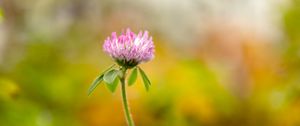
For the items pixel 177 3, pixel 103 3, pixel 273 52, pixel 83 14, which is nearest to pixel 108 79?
pixel 273 52

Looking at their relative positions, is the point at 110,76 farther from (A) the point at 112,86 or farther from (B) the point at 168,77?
(B) the point at 168,77

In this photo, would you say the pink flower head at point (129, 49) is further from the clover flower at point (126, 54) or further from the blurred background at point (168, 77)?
the blurred background at point (168, 77)

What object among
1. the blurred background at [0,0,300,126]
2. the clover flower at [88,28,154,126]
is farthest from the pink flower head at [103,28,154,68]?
the blurred background at [0,0,300,126]

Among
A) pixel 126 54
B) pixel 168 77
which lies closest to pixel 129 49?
pixel 126 54

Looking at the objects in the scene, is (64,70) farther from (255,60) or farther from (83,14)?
(83,14)

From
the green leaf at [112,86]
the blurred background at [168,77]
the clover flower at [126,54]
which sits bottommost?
the green leaf at [112,86]

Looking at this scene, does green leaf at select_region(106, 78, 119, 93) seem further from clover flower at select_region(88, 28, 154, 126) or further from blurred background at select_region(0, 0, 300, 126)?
blurred background at select_region(0, 0, 300, 126)

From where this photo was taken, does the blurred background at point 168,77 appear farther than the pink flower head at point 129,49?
Yes

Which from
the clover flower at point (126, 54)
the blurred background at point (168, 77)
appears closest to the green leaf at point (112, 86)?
the clover flower at point (126, 54)
